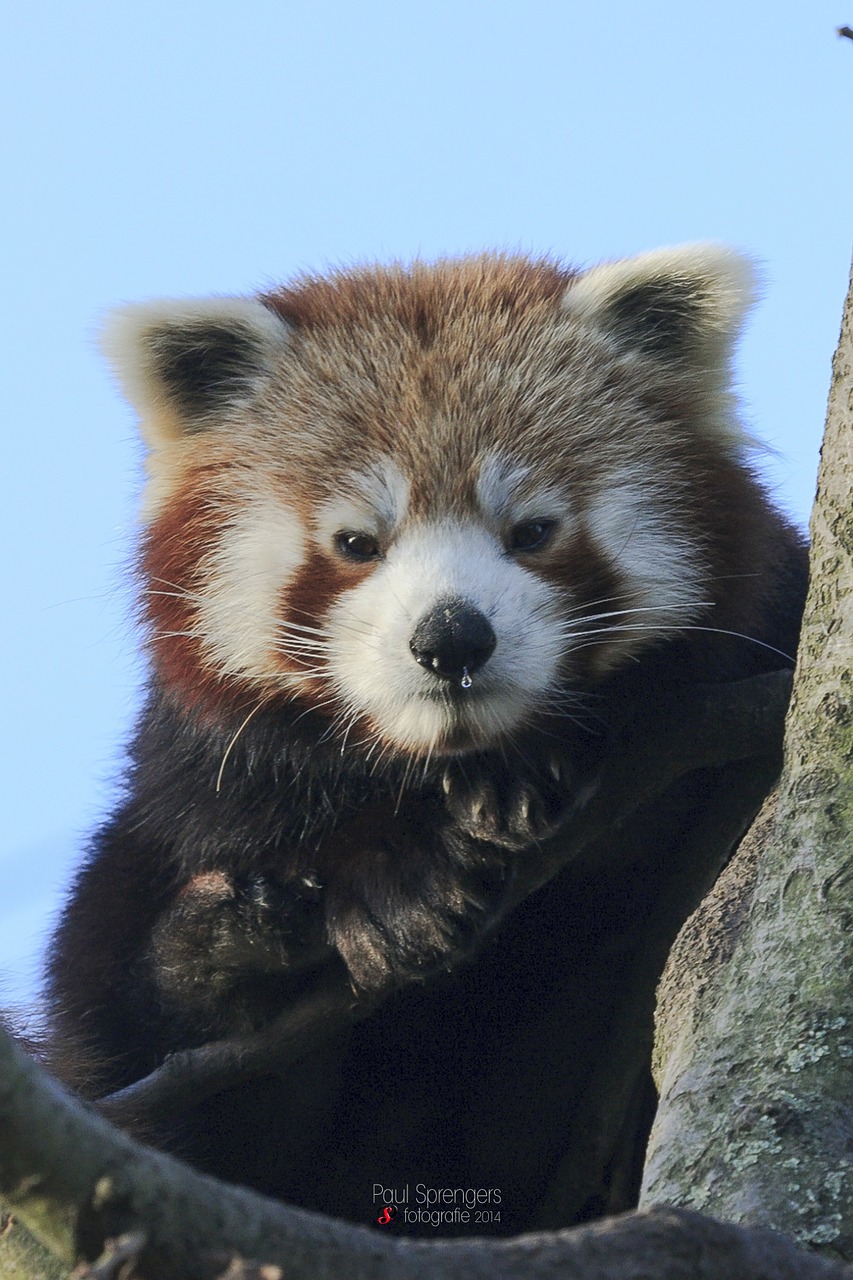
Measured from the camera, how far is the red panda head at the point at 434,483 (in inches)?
126

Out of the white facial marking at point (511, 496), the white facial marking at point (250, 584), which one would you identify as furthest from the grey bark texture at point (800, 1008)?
the white facial marking at point (250, 584)

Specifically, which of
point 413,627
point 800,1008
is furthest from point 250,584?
point 800,1008

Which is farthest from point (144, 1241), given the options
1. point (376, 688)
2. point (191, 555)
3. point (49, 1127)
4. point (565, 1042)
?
point (565, 1042)

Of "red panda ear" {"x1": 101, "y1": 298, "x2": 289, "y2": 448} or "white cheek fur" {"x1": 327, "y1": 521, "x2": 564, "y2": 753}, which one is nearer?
"white cheek fur" {"x1": 327, "y1": 521, "x2": 564, "y2": 753}

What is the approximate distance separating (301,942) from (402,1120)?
2.61 feet

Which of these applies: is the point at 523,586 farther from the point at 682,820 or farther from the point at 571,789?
the point at 682,820

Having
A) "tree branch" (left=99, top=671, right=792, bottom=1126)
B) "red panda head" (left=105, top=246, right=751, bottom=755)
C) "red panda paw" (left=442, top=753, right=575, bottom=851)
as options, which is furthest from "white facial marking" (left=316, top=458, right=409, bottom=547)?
"tree branch" (left=99, top=671, right=792, bottom=1126)

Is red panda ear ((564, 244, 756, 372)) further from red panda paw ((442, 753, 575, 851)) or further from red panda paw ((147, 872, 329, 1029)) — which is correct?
red panda paw ((147, 872, 329, 1029))

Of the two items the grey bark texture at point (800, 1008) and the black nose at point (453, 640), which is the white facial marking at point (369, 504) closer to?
the black nose at point (453, 640)

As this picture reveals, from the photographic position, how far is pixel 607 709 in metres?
3.45

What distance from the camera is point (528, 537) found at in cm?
338

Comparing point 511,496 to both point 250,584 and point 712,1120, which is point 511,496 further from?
point 712,1120

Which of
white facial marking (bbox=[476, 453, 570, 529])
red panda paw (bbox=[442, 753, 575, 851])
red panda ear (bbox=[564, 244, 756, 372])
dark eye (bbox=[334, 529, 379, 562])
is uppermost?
red panda ear (bbox=[564, 244, 756, 372])

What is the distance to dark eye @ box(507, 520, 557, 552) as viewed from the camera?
3.38 meters
